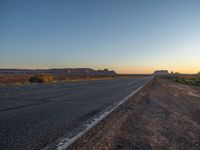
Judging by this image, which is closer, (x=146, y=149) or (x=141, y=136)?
(x=146, y=149)

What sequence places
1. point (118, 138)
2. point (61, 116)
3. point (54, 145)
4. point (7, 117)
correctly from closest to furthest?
point (54, 145) → point (118, 138) → point (7, 117) → point (61, 116)

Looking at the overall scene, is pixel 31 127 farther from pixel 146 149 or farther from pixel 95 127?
pixel 146 149

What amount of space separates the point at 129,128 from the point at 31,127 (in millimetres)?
2339

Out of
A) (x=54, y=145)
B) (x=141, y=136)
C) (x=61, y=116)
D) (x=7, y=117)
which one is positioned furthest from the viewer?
(x=61, y=116)

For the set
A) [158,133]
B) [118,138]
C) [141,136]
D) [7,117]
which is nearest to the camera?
[118,138]

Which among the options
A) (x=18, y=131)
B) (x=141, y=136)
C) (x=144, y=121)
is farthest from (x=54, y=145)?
(x=144, y=121)

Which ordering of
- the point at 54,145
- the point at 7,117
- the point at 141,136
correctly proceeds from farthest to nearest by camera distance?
the point at 7,117
the point at 141,136
the point at 54,145

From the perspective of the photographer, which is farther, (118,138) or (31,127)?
(31,127)

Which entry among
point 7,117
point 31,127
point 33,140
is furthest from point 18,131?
point 7,117

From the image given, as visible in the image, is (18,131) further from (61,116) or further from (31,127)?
(61,116)

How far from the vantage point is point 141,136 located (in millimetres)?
5059

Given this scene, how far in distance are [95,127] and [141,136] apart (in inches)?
44.5

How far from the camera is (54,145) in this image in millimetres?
3947

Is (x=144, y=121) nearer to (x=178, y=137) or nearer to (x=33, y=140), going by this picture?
(x=178, y=137)
